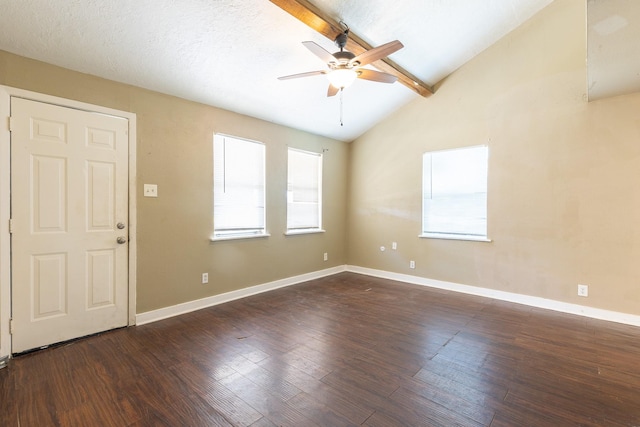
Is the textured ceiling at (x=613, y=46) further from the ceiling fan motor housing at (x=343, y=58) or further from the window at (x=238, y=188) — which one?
the window at (x=238, y=188)

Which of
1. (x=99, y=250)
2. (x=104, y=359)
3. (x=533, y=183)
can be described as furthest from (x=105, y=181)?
(x=533, y=183)

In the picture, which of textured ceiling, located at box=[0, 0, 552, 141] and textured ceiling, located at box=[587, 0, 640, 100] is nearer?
textured ceiling, located at box=[587, 0, 640, 100]

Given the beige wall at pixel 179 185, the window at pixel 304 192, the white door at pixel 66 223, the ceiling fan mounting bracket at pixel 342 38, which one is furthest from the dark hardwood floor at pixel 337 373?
the ceiling fan mounting bracket at pixel 342 38

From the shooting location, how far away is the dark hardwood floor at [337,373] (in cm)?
175

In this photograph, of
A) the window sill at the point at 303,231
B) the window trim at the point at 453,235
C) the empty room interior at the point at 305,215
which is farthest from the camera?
the window sill at the point at 303,231

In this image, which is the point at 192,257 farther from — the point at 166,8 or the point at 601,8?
the point at 601,8

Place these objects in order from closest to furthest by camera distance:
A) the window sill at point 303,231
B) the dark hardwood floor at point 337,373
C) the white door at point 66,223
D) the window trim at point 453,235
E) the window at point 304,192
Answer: the dark hardwood floor at point 337,373 → the white door at point 66,223 → the window trim at point 453,235 → the window sill at point 303,231 → the window at point 304,192

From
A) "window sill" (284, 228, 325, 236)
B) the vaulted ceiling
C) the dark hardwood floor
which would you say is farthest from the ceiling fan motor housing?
"window sill" (284, 228, 325, 236)

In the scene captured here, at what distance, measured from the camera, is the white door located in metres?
2.45

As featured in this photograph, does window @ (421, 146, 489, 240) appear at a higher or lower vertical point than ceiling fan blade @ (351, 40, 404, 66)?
lower

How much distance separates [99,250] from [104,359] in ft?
3.47

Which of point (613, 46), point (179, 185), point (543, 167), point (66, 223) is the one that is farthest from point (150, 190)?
point (543, 167)

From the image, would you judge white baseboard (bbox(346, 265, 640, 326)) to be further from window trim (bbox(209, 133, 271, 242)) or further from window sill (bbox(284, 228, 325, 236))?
window trim (bbox(209, 133, 271, 242))

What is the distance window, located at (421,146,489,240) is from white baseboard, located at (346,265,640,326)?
76 cm
